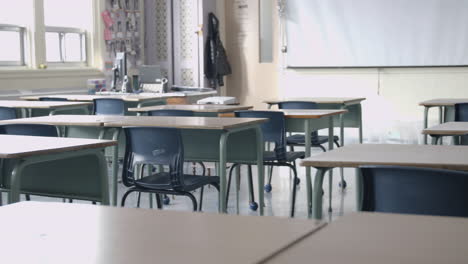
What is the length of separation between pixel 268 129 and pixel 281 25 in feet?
17.5

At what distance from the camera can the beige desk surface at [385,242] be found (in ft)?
3.70

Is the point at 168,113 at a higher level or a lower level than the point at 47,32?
lower

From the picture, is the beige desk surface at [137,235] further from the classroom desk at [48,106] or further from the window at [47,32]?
the window at [47,32]

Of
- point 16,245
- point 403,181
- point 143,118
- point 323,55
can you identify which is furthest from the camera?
point 323,55

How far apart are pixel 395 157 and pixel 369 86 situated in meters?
7.04

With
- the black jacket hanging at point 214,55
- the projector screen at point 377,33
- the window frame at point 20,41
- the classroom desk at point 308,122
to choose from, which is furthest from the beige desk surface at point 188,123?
the black jacket hanging at point 214,55

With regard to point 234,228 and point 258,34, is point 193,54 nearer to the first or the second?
point 258,34

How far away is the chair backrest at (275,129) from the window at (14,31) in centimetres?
418

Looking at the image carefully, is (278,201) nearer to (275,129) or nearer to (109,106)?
(275,129)

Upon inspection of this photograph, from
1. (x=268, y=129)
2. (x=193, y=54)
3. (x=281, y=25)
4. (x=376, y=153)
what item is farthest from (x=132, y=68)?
(x=376, y=153)

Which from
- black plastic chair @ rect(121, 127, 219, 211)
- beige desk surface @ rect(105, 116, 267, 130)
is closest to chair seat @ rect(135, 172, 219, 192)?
black plastic chair @ rect(121, 127, 219, 211)

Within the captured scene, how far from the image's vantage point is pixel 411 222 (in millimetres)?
1385

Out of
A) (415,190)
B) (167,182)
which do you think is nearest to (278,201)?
(167,182)

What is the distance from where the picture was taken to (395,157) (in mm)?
2574
